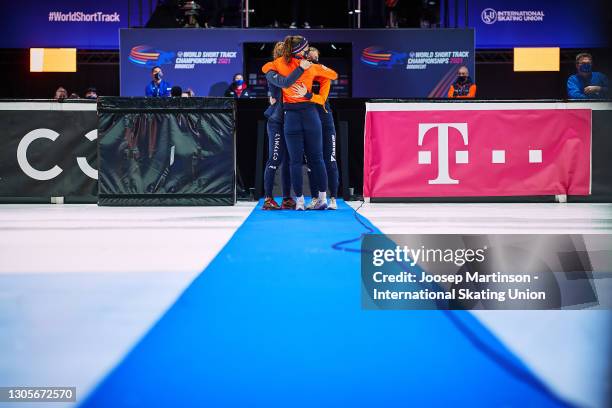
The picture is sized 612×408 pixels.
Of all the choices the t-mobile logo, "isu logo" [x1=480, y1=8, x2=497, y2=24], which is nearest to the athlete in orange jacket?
the t-mobile logo

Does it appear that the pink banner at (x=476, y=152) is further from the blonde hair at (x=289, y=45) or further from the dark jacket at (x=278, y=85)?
the blonde hair at (x=289, y=45)

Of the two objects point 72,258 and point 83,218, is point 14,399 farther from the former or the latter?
point 83,218

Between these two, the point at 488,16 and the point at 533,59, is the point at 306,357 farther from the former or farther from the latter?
the point at 488,16

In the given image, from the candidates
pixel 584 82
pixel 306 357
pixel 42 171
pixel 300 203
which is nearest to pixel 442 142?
pixel 300 203

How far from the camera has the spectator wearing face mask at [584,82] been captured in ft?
28.8

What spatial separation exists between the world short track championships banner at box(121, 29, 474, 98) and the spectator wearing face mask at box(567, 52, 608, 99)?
6.66 meters

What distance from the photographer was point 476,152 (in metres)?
7.80

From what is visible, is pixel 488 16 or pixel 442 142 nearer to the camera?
pixel 442 142

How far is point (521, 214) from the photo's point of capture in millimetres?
6234

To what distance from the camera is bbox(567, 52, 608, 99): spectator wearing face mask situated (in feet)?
28.8

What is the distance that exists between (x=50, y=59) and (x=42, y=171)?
10.9 metres

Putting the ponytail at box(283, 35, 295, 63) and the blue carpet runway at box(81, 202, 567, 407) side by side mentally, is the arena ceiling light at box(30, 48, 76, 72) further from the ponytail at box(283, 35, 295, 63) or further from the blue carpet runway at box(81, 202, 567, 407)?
the blue carpet runway at box(81, 202, 567, 407)

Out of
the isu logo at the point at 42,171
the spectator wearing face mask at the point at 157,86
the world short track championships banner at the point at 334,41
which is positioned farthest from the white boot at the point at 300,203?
the world short track championships banner at the point at 334,41

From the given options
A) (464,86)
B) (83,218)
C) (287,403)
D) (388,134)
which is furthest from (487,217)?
(464,86)
